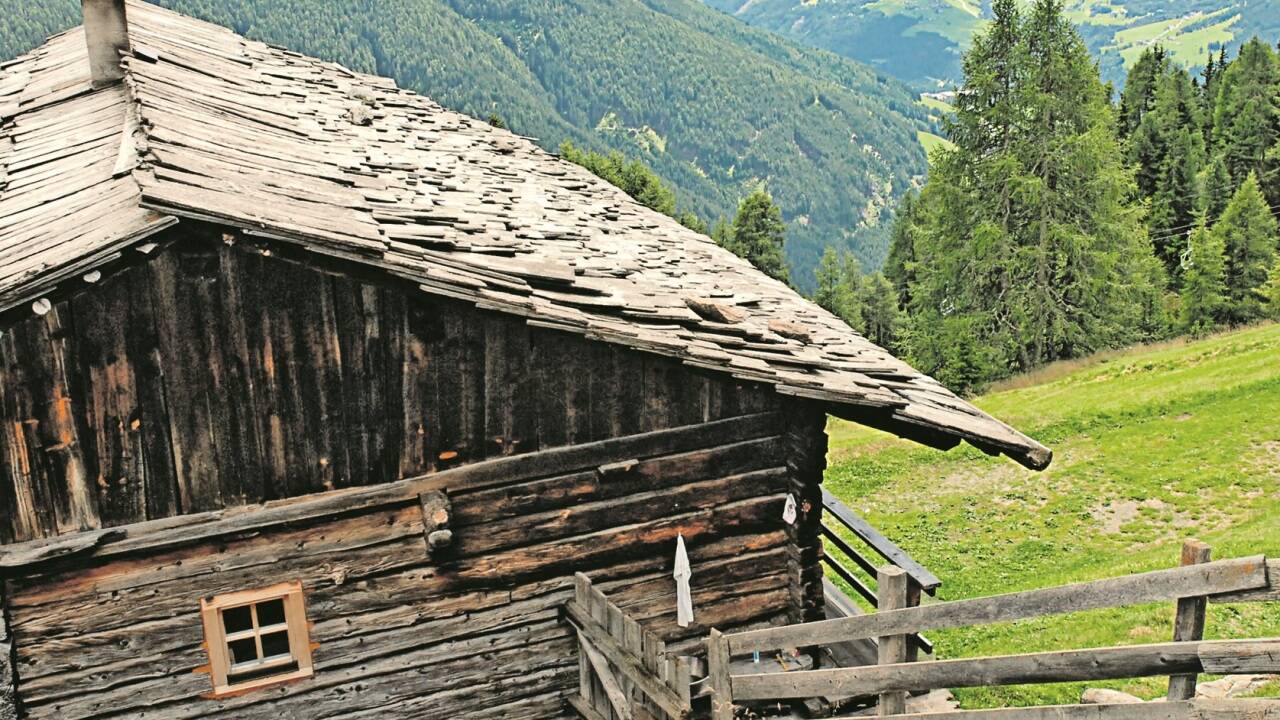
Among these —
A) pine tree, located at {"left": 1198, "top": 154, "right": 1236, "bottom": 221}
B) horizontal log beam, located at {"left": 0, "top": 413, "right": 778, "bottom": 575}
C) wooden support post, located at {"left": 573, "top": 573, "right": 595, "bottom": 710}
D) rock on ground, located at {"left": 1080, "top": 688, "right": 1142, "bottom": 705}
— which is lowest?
pine tree, located at {"left": 1198, "top": 154, "right": 1236, "bottom": 221}

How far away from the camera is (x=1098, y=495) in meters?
17.7

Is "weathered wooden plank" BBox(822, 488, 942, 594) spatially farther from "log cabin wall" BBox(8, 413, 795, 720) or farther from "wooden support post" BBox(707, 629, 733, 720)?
"wooden support post" BBox(707, 629, 733, 720)

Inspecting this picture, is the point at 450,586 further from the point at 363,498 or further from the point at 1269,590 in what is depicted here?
the point at 1269,590

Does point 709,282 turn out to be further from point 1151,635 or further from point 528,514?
point 1151,635

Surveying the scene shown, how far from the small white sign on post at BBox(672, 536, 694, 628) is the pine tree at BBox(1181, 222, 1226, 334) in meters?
48.7

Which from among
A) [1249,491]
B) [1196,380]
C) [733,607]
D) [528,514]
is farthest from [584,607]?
[1196,380]

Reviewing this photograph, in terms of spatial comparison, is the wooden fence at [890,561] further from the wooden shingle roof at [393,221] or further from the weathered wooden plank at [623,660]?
the weathered wooden plank at [623,660]

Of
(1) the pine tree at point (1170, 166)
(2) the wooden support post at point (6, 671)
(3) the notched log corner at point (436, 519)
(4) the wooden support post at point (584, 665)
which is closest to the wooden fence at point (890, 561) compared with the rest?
(4) the wooden support post at point (584, 665)

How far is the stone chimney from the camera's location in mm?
12344

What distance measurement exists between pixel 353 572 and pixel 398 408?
4.23ft

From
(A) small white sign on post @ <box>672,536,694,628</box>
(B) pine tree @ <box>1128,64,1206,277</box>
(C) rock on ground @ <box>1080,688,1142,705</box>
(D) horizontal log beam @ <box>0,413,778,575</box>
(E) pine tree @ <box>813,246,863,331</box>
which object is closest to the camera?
(D) horizontal log beam @ <box>0,413,778,575</box>

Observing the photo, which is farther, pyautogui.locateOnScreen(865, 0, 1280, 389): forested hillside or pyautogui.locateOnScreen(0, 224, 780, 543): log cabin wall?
pyautogui.locateOnScreen(865, 0, 1280, 389): forested hillside

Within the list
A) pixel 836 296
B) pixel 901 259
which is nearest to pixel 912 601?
pixel 836 296

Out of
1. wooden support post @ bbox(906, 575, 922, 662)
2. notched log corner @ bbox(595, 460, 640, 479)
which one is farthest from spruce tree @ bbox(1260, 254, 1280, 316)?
notched log corner @ bbox(595, 460, 640, 479)
